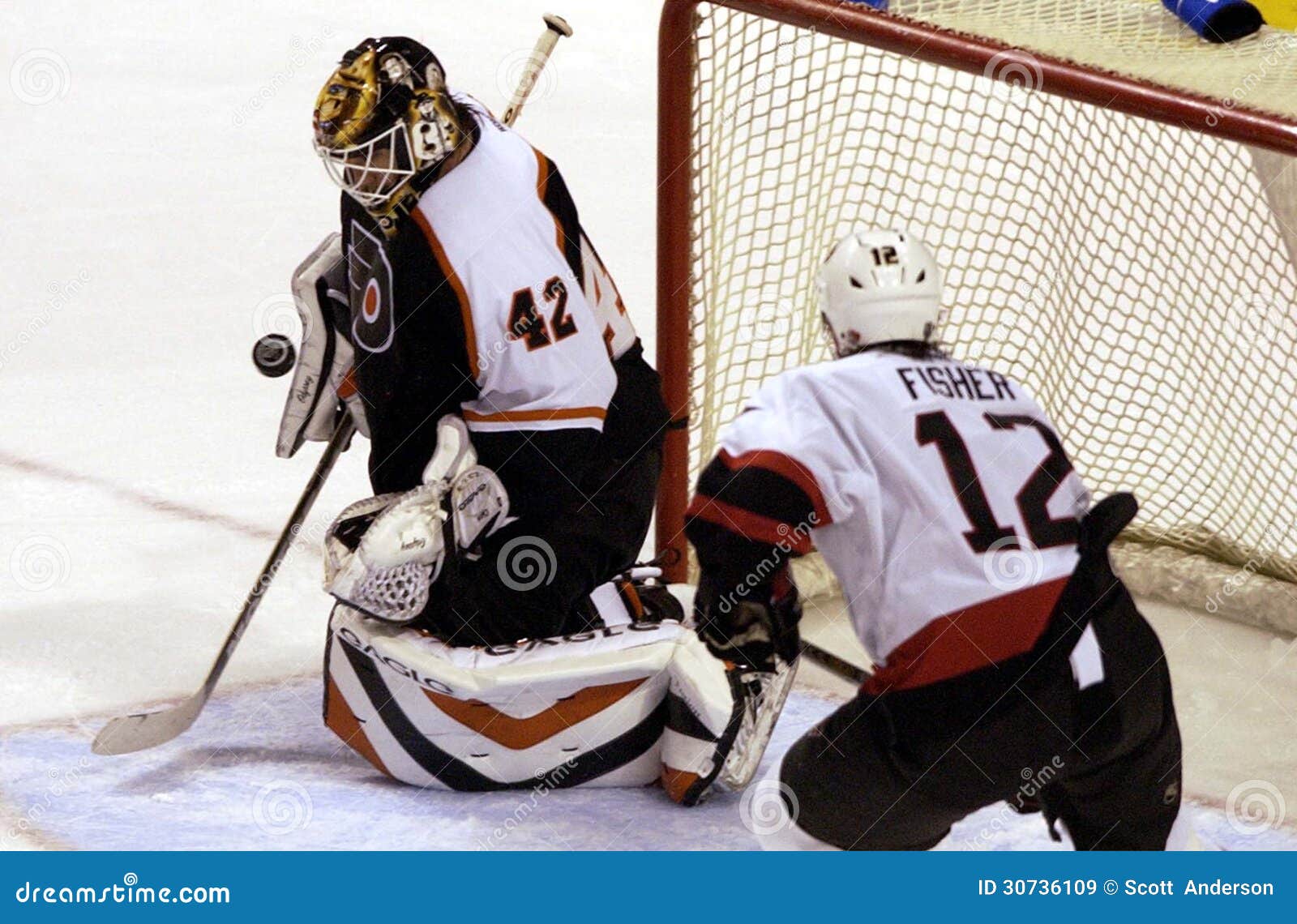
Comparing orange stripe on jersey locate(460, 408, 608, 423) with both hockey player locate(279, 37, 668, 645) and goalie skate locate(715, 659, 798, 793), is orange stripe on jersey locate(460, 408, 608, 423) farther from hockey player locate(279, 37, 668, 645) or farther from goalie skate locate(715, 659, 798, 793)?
goalie skate locate(715, 659, 798, 793)

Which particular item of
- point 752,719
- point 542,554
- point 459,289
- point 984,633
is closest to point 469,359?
point 459,289

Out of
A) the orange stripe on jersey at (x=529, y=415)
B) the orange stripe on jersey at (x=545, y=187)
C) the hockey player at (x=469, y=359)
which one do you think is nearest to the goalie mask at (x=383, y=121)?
the hockey player at (x=469, y=359)

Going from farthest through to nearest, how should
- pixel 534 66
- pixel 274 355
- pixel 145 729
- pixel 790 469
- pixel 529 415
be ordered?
pixel 534 66
pixel 274 355
pixel 145 729
pixel 529 415
pixel 790 469

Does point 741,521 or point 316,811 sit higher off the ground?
point 741,521

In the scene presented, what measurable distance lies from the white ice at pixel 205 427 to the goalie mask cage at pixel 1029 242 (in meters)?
0.28

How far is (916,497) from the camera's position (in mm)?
1885

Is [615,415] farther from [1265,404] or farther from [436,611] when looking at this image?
[1265,404]

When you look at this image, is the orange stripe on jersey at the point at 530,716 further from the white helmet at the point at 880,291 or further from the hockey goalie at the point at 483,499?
the white helmet at the point at 880,291

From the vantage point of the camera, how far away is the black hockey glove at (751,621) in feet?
6.54

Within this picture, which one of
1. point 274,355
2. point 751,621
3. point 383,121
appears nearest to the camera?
point 751,621

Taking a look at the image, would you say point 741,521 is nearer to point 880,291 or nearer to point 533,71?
point 880,291

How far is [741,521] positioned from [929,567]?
20 cm

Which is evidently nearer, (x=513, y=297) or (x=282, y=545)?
(x=513, y=297)
